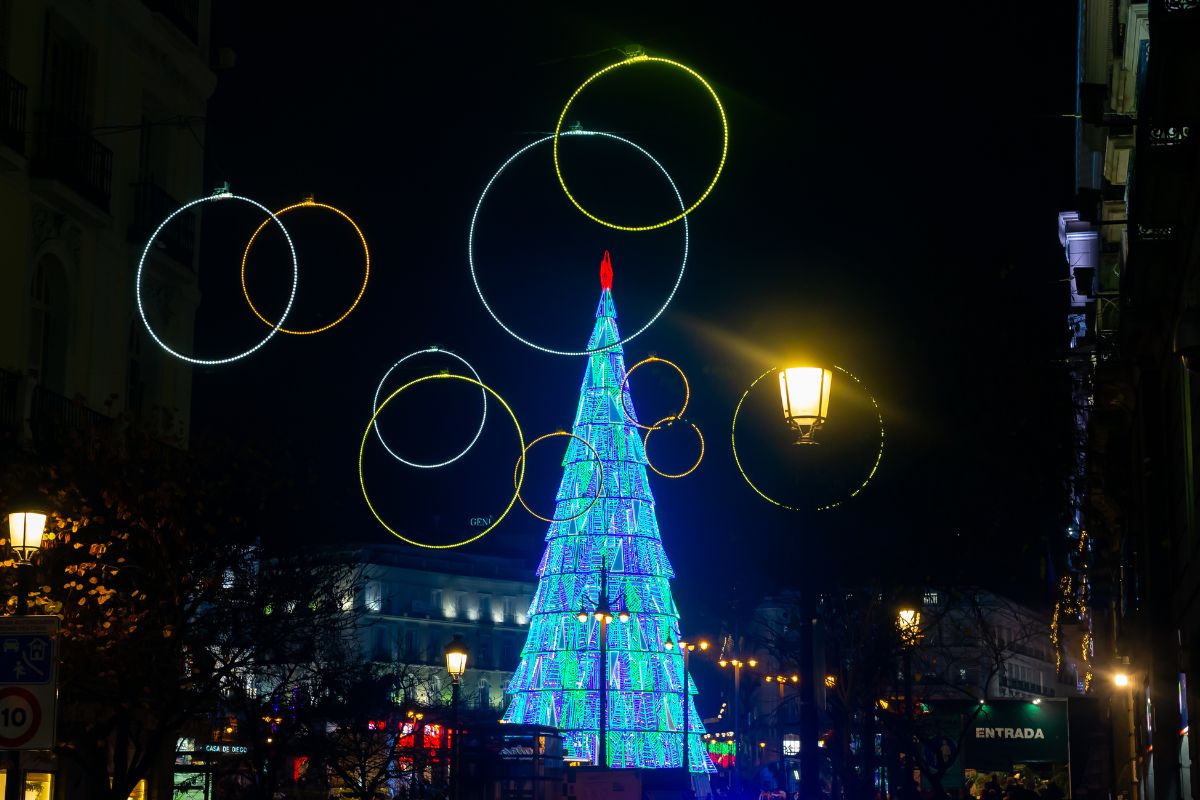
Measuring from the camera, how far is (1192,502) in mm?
16969

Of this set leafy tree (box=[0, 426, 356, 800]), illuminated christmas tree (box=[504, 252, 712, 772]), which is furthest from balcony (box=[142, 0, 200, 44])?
illuminated christmas tree (box=[504, 252, 712, 772])

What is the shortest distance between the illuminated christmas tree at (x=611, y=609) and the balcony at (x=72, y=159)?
35.7m

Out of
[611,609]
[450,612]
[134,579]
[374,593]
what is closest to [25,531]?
[134,579]

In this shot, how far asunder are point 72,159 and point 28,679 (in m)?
16.1

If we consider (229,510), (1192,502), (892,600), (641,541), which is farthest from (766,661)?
(1192,502)

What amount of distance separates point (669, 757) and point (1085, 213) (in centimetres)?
4165

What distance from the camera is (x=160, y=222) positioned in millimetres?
30844

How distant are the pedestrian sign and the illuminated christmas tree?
158ft

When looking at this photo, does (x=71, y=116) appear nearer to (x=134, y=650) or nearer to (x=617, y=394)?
(x=134, y=650)

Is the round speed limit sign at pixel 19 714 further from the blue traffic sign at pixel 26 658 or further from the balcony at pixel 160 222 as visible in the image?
the balcony at pixel 160 222

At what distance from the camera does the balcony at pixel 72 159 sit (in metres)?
26.6

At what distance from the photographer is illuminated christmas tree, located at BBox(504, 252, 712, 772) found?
207 ft

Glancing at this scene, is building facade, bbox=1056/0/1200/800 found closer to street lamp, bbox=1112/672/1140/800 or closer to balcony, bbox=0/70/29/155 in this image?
street lamp, bbox=1112/672/1140/800

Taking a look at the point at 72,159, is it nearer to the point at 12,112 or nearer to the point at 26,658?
the point at 12,112
